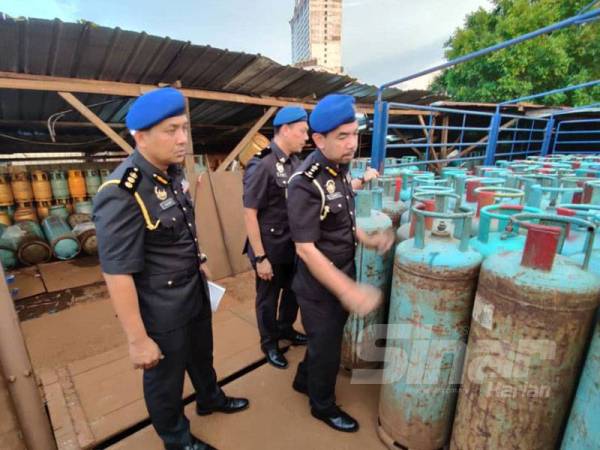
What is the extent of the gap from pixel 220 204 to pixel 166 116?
3.13 m

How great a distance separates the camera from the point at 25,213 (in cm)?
463

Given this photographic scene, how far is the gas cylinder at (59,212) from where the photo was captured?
482cm

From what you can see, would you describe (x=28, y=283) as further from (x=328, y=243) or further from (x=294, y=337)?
(x=328, y=243)

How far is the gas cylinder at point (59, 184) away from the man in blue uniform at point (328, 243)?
5009 millimetres

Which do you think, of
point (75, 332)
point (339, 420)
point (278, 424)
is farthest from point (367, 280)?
point (75, 332)

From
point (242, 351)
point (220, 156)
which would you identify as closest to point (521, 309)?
point (242, 351)

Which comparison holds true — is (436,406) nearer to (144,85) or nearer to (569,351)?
(569,351)

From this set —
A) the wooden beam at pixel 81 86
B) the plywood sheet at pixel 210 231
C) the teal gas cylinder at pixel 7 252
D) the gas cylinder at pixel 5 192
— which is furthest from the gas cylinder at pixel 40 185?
the plywood sheet at pixel 210 231

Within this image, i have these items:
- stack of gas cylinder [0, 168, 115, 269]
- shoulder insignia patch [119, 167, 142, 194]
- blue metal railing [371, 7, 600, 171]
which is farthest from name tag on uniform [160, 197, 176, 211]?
stack of gas cylinder [0, 168, 115, 269]

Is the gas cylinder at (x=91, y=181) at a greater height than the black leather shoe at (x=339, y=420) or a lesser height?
greater

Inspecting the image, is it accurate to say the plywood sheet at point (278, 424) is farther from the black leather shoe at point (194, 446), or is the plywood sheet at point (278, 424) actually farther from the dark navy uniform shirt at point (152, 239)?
the dark navy uniform shirt at point (152, 239)

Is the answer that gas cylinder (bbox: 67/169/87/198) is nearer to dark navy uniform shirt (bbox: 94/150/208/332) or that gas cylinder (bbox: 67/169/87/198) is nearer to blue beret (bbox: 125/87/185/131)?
dark navy uniform shirt (bbox: 94/150/208/332)

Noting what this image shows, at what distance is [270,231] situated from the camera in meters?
2.20

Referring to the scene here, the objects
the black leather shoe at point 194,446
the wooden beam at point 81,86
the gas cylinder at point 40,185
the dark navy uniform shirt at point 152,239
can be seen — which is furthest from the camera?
the gas cylinder at point 40,185
